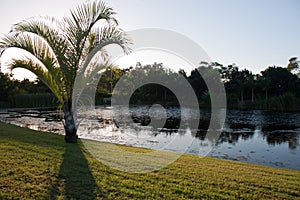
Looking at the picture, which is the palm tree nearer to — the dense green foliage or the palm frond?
the palm frond

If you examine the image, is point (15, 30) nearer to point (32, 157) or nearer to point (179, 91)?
point (32, 157)

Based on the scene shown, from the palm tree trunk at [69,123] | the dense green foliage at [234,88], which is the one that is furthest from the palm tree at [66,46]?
the dense green foliage at [234,88]

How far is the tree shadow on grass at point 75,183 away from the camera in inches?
122

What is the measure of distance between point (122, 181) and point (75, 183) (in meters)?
0.69

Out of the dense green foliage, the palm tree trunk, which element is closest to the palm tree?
the palm tree trunk

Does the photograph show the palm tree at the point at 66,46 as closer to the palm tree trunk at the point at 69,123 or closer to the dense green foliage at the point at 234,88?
the palm tree trunk at the point at 69,123

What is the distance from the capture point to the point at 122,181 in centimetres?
367

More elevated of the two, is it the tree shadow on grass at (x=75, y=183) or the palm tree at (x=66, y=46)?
the palm tree at (x=66, y=46)

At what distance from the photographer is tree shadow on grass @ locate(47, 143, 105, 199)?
310cm

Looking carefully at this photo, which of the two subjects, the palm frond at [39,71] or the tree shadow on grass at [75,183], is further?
the palm frond at [39,71]

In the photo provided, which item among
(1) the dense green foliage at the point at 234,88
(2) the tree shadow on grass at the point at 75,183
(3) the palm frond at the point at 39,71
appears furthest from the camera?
(1) the dense green foliage at the point at 234,88

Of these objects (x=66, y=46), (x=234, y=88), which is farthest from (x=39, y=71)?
(x=234, y=88)

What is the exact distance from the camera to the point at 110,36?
6527mm

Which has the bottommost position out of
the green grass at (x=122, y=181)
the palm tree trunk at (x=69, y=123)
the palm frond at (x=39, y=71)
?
the green grass at (x=122, y=181)
